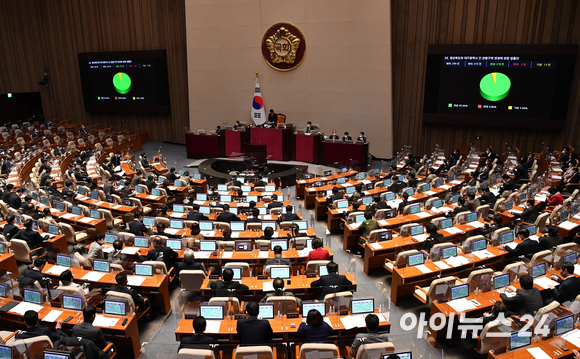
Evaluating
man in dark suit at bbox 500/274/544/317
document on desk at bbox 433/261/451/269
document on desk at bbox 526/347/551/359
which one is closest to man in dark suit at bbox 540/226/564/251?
document on desk at bbox 433/261/451/269

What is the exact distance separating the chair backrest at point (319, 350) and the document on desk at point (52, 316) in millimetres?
3775

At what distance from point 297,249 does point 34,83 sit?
24.6 metres

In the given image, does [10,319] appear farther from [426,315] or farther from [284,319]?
[426,315]

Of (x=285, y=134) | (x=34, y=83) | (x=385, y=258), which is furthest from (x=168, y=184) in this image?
(x=34, y=83)

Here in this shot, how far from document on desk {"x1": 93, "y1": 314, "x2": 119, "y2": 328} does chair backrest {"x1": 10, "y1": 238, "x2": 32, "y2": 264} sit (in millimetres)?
3523

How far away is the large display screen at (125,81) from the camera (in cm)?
2209

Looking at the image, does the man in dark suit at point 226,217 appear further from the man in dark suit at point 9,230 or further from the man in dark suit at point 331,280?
the man in dark suit at point 9,230

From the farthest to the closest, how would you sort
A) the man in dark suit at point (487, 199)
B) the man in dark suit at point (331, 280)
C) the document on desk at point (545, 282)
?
the man in dark suit at point (487, 199) < the document on desk at point (545, 282) < the man in dark suit at point (331, 280)

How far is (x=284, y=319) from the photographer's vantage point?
5.93 metres

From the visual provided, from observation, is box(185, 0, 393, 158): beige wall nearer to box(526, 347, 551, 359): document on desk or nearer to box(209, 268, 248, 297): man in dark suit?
box(209, 268, 248, 297): man in dark suit

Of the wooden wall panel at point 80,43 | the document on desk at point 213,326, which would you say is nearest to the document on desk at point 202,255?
the document on desk at point 213,326

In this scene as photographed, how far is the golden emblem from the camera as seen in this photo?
19016 millimetres

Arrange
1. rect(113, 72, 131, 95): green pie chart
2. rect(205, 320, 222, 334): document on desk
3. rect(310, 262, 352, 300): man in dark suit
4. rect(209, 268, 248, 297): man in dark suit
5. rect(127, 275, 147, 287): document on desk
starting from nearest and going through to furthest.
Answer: rect(205, 320, 222, 334): document on desk < rect(209, 268, 248, 297): man in dark suit < rect(310, 262, 352, 300): man in dark suit < rect(127, 275, 147, 287): document on desk < rect(113, 72, 131, 95): green pie chart

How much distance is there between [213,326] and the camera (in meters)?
5.77
